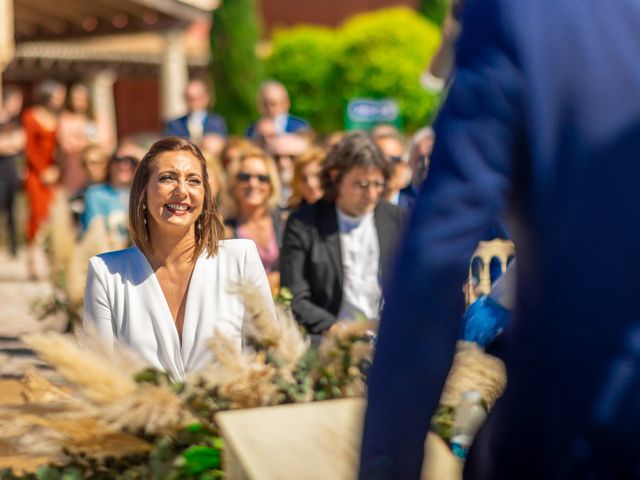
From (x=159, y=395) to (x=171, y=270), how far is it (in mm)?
1424

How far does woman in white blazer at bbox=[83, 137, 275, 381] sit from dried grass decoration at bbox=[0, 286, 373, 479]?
832 millimetres

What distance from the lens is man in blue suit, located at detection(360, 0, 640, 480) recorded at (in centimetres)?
86

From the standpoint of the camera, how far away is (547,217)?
2.86 feet

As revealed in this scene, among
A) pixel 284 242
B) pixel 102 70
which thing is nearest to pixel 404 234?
pixel 284 242

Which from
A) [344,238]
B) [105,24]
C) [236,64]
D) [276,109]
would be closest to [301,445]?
[344,238]

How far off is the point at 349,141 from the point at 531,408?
4087mm

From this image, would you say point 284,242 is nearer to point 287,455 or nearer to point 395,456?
point 287,455

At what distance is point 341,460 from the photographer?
1143mm

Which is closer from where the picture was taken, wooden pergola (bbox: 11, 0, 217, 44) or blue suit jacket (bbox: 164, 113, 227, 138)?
blue suit jacket (bbox: 164, 113, 227, 138)

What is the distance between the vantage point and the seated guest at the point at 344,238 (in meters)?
4.60

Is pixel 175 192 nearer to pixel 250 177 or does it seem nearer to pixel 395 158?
pixel 250 177

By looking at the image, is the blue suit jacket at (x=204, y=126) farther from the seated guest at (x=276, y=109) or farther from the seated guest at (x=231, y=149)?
the seated guest at (x=231, y=149)

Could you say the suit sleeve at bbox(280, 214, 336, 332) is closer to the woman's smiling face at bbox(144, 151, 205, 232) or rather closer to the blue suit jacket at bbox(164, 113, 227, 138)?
the woman's smiling face at bbox(144, 151, 205, 232)

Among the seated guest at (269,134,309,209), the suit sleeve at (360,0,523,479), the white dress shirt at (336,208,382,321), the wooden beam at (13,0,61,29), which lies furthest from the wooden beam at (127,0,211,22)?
the suit sleeve at (360,0,523,479)
